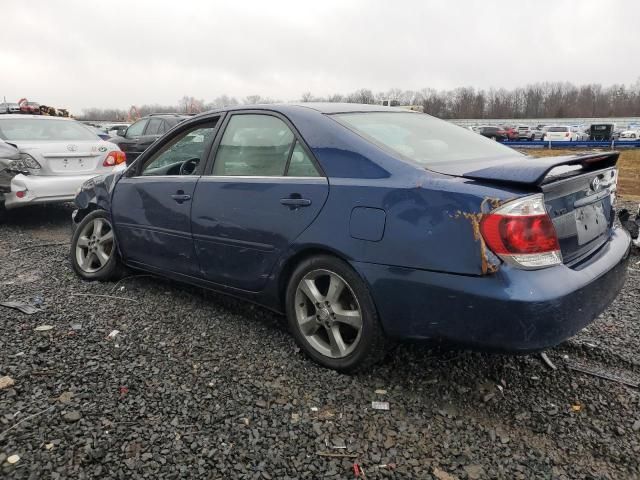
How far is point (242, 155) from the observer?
344cm

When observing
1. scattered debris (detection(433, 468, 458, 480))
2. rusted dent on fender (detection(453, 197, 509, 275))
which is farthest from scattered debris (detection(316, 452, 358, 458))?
rusted dent on fender (detection(453, 197, 509, 275))

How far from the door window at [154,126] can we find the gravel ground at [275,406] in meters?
9.36

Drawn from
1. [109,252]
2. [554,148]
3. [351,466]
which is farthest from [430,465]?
[554,148]

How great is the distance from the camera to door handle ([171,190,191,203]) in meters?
3.63

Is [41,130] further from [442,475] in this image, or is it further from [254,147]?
[442,475]

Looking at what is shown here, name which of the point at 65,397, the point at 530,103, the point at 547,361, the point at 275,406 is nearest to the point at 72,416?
the point at 65,397

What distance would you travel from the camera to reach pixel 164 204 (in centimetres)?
382

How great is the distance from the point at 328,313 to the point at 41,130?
6331 millimetres

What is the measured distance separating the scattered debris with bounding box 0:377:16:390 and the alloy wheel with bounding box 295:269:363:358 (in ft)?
5.14

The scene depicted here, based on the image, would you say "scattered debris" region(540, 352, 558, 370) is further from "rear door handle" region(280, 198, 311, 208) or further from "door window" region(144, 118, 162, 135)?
"door window" region(144, 118, 162, 135)

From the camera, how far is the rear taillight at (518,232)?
2.32 metres

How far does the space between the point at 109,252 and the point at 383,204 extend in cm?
292

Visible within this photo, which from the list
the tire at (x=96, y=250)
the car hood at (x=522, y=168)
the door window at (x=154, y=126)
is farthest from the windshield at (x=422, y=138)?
the door window at (x=154, y=126)

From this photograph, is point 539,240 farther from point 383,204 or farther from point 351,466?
point 351,466
